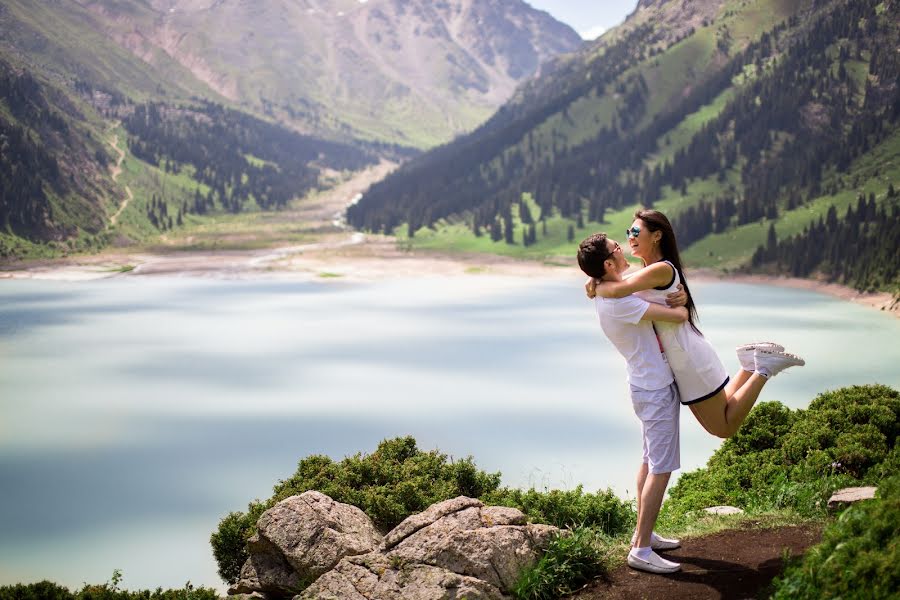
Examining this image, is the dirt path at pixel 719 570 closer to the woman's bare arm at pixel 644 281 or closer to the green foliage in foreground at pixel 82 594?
the woman's bare arm at pixel 644 281

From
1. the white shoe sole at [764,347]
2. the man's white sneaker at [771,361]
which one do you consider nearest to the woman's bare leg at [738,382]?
the man's white sneaker at [771,361]

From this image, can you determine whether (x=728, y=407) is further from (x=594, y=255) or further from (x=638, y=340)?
(x=594, y=255)

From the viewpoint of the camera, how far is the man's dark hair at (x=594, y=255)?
12609 millimetres

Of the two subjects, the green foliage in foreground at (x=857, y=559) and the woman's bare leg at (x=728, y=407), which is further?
the woman's bare leg at (x=728, y=407)

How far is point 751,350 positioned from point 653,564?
319cm

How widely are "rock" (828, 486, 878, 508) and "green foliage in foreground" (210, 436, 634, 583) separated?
433 cm

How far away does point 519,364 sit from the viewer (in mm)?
74438

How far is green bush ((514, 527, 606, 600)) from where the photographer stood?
12867mm

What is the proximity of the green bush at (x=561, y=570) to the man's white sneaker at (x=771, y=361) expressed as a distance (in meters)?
3.47

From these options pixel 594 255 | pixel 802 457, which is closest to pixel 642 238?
pixel 594 255

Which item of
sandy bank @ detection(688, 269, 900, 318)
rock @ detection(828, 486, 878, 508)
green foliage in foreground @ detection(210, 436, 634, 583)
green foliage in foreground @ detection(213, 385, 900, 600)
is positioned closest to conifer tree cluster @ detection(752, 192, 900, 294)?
sandy bank @ detection(688, 269, 900, 318)

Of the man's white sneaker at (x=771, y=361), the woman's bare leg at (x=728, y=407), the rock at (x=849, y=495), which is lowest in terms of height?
the rock at (x=849, y=495)

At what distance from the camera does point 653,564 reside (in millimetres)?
12594

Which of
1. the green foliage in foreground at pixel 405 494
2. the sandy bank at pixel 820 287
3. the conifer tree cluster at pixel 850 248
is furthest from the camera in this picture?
the conifer tree cluster at pixel 850 248
